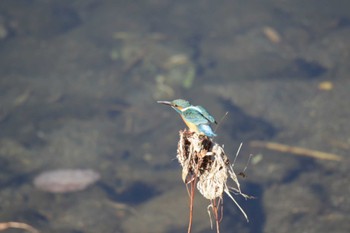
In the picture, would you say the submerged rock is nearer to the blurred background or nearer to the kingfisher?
the blurred background

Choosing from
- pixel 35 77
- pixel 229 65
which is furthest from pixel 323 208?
pixel 35 77

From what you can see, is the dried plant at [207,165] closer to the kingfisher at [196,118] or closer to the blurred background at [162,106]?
the kingfisher at [196,118]

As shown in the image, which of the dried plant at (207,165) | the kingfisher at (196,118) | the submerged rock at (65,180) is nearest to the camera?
the dried plant at (207,165)

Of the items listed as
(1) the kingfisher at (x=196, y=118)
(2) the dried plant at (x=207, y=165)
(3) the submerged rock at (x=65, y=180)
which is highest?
(3) the submerged rock at (x=65, y=180)

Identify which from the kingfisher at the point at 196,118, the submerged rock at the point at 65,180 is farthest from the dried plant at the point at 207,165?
the submerged rock at the point at 65,180

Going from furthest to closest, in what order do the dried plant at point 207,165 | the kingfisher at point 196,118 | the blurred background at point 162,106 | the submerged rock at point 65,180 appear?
the submerged rock at point 65,180
the blurred background at point 162,106
the kingfisher at point 196,118
the dried plant at point 207,165

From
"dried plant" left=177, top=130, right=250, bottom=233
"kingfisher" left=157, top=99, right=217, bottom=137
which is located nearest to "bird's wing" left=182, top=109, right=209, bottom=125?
"kingfisher" left=157, top=99, right=217, bottom=137

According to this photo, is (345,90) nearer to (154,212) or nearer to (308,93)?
(308,93)
